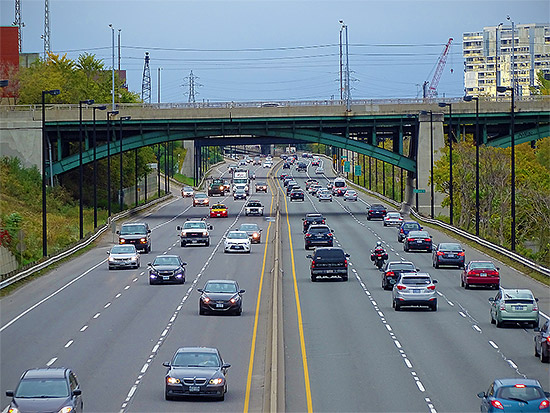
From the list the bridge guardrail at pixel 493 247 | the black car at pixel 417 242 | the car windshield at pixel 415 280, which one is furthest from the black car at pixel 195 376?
the black car at pixel 417 242

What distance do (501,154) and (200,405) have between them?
78206 mm

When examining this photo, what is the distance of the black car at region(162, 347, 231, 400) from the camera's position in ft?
80.8

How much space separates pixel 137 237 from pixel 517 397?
160 ft

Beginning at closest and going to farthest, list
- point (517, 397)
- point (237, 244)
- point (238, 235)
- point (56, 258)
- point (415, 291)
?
1. point (517, 397)
2. point (415, 291)
3. point (56, 258)
4. point (237, 244)
5. point (238, 235)

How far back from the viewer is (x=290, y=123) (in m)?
104

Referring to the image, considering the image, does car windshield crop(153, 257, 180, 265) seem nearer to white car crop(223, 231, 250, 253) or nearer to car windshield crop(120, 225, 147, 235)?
white car crop(223, 231, 250, 253)

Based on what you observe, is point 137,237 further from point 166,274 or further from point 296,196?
point 296,196

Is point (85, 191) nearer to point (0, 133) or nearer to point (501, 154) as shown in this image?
point (0, 133)

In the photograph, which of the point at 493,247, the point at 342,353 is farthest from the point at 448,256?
the point at 342,353

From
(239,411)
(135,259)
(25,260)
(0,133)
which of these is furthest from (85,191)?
(239,411)

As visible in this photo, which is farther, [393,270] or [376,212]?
[376,212]

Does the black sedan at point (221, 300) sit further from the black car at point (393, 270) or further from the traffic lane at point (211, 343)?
the black car at point (393, 270)

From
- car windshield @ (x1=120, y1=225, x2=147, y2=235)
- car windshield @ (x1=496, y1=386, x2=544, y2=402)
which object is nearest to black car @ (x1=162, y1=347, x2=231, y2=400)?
car windshield @ (x1=496, y1=386, x2=544, y2=402)

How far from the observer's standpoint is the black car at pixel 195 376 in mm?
24641
